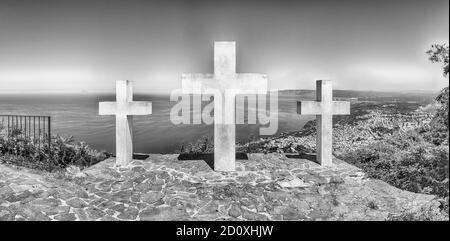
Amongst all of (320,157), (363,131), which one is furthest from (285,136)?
(320,157)

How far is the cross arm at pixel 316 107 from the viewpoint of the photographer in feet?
28.9

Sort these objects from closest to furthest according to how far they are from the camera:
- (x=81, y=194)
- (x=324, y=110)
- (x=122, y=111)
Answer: (x=81, y=194) < (x=122, y=111) < (x=324, y=110)

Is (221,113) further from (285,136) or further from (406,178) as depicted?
(285,136)

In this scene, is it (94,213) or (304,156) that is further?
(304,156)

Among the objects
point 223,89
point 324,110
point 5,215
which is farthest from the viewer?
point 324,110

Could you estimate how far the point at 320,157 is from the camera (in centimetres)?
899

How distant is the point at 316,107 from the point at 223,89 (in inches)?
101

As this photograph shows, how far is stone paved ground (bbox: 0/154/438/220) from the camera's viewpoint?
581cm

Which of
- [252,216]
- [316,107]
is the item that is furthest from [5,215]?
[316,107]

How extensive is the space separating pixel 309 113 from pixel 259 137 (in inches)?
277

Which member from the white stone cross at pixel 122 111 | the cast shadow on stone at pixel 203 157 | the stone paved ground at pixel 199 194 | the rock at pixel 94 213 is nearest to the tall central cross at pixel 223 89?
the stone paved ground at pixel 199 194

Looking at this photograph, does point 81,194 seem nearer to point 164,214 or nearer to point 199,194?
point 164,214

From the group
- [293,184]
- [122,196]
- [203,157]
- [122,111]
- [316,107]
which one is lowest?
[122,196]

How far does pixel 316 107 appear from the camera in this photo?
8.88m
